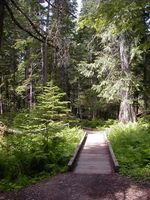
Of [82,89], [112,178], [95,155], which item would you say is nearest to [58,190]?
[112,178]

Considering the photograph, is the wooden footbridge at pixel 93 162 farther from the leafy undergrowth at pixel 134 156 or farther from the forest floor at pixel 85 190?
the forest floor at pixel 85 190

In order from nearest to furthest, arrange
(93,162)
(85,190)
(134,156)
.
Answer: (85,190) → (93,162) → (134,156)

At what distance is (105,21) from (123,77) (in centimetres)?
1242

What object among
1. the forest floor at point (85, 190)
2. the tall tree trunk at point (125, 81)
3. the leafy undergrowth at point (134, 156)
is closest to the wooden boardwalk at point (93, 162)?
the leafy undergrowth at point (134, 156)

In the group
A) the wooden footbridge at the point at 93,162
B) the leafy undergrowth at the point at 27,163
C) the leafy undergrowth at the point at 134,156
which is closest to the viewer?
the leafy undergrowth at the point at 27,163

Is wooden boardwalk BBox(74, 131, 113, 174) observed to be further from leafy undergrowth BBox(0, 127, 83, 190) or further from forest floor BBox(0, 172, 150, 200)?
forest floor BBox(0, 172, 150, 200)

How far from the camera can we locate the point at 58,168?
1057 cm

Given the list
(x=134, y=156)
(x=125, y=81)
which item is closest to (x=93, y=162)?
(x=134, y=156)

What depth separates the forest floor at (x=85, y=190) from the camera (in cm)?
812

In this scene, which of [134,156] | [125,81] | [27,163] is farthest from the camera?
[125,81]

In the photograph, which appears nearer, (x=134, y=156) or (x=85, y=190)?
(x=85, y=190)

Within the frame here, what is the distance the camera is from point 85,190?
28.1 ft

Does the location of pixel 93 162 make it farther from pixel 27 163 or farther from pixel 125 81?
pixel 125 81

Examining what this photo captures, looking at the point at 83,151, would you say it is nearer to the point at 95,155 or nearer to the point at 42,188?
the point at 95,155
